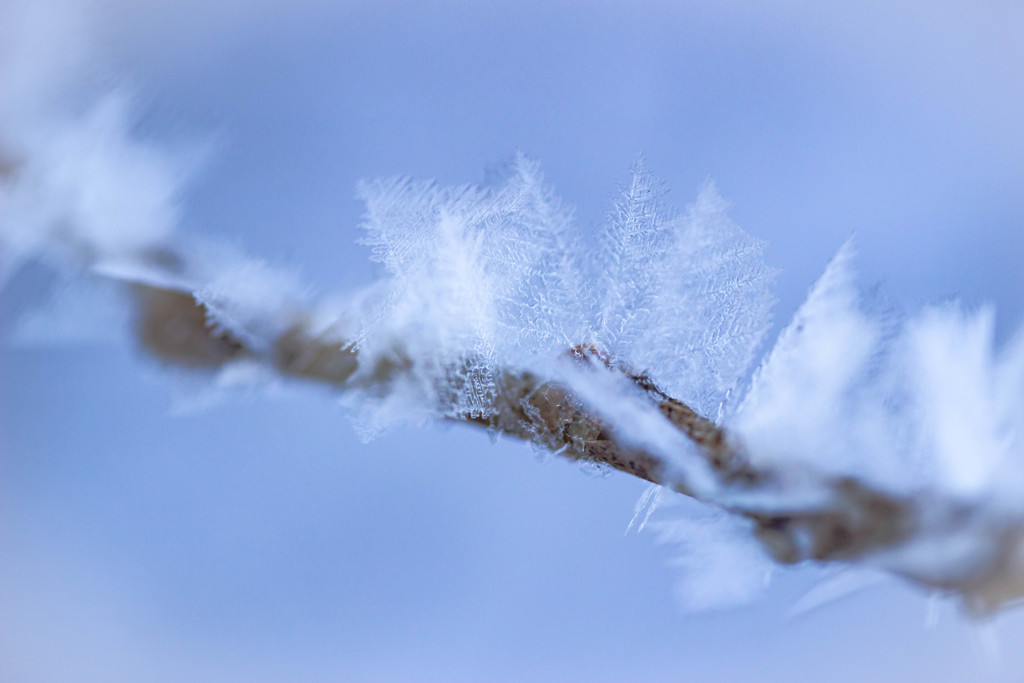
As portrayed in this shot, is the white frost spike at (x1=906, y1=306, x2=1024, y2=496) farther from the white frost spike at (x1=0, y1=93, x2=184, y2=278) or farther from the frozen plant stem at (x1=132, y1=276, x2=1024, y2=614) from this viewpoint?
the white frost spike at (x1=0, y1=93, x2=184, y2=278)

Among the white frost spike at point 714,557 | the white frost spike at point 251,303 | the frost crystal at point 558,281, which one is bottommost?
the white frost spike at point 714,557

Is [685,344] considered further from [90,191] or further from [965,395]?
[90,191]

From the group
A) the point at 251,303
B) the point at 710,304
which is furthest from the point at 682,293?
the point at 251,303

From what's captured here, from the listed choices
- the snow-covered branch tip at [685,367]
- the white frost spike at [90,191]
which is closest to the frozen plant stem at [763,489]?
the snow-covered branch tip at [685,367]

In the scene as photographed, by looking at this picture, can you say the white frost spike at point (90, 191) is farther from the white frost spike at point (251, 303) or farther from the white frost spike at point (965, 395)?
the white frost spike at point (965, 395)

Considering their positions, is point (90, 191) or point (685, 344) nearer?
point (685, 344)

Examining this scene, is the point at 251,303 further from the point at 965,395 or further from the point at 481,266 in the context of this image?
the point at 965,395

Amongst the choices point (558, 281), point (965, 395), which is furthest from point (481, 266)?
point (965, 395)

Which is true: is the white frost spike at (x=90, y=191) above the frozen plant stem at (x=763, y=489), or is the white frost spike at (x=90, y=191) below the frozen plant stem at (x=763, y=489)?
above

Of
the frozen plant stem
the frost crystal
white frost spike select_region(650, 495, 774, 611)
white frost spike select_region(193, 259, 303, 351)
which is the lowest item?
white frost spike select_region(650, 495, 774, 611)

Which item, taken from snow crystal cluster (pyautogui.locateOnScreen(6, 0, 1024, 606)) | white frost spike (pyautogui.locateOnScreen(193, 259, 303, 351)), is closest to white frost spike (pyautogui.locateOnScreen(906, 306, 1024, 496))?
snow crystal cluster (pyautogui.locateOnScreen(6, 0, 1024, 606))
